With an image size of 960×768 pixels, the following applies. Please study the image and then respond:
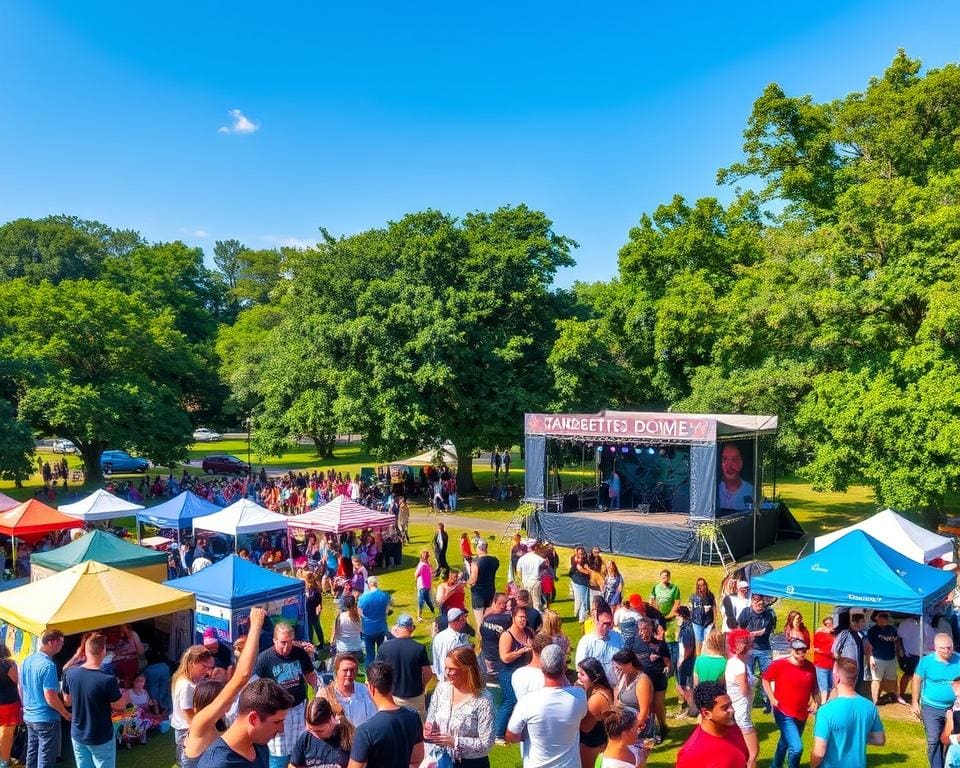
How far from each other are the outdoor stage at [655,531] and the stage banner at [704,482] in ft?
0.91

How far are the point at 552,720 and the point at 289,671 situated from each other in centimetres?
282

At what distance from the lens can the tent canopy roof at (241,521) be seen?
16.7 m

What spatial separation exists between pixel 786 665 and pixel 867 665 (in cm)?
436

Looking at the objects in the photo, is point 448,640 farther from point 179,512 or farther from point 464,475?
point 464,475

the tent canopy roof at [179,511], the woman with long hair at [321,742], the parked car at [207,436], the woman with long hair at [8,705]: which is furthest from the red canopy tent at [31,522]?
the parked car at [207,436]

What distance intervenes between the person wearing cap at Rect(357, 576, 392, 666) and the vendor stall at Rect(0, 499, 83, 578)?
33.1 feet

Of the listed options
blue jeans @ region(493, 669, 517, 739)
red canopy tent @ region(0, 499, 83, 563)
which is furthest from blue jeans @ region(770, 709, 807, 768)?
red canopy tent @ region(0, 499, 83, 563)

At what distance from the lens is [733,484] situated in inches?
870

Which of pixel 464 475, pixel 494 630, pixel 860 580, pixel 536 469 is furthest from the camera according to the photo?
pixel 464 475

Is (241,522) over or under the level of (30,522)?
over

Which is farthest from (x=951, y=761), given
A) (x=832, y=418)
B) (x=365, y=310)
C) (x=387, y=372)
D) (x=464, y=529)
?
(x=365, y=310)

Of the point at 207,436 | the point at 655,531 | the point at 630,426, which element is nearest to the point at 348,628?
the point at 655,531

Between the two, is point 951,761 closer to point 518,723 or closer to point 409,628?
point 518,723

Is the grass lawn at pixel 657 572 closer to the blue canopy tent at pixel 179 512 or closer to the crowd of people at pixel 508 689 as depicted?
the crowd of people at pixel 508 689
